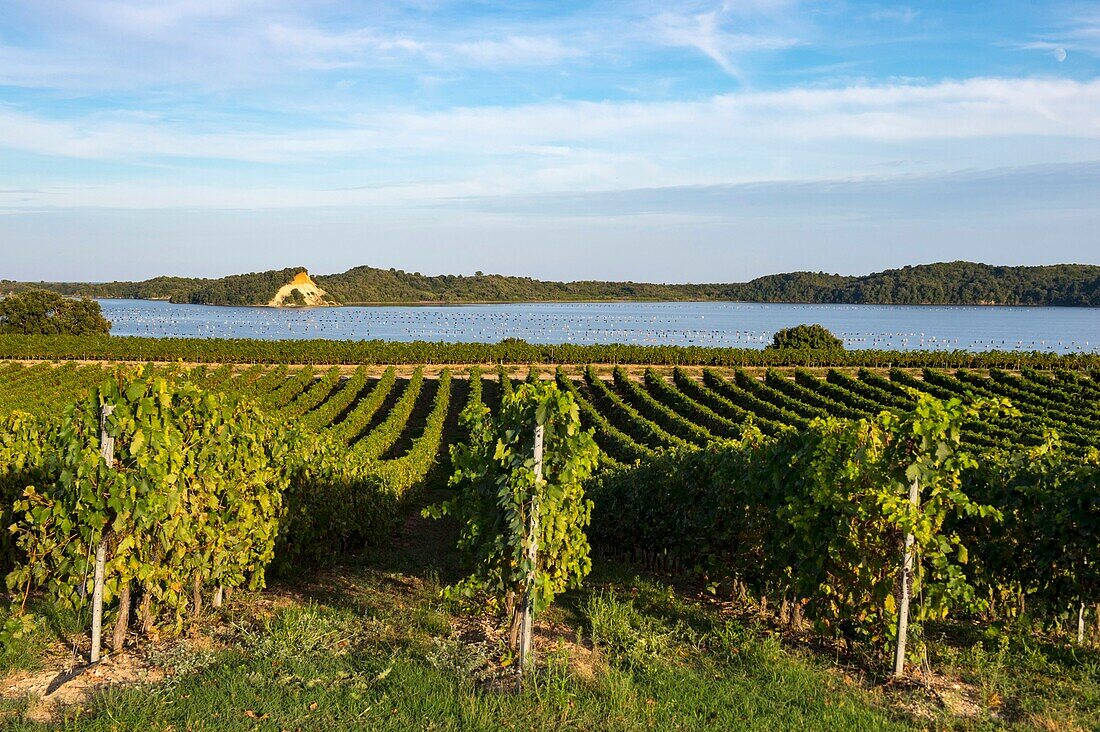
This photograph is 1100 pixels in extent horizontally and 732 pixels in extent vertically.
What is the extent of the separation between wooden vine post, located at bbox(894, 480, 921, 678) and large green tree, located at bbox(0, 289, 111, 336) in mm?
111020

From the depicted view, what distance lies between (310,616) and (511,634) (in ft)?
6.98

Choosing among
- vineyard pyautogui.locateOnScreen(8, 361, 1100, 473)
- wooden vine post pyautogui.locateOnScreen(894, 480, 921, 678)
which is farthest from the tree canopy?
wooden vine post pyautogui.locateOnScreen(894, 480, 921, 678)

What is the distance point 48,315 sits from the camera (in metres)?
104

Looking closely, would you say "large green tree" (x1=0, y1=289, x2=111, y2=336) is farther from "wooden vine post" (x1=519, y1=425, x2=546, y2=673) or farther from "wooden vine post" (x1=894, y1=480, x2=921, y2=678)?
"wooden vine post" (x1=894, y1=480, x2=921, y2=678)

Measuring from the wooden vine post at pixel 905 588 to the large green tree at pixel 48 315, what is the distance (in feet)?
364

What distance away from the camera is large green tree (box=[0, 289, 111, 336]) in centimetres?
10131

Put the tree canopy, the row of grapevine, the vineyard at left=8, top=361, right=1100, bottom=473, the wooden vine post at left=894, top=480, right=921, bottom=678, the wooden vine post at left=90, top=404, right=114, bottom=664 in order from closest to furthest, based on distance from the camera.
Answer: the wooden vine post at left=90, top=404, right=114, bottom=664 → the wooden vine post at left=894, top=480, right=921, bottom=678 → the vineyard at left=8, top=361, right=1100, bottom=473 → the row of grapevine → the tree canopy

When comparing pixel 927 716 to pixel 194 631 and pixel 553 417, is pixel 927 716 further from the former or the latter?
pixel 194 631

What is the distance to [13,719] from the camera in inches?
229

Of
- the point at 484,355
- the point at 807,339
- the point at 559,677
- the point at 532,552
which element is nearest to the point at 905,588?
the point at 559,677

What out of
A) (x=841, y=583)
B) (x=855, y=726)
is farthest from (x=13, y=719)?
(x=841, y=583)

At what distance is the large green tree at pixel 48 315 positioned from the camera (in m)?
101

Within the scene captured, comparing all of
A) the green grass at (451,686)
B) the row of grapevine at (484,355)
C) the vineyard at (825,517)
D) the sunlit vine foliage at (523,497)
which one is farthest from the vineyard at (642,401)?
the sunlit vine foliage at (523,497)

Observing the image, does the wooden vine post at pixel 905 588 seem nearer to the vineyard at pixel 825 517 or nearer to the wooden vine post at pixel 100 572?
the vineyard at pixel 825 517
